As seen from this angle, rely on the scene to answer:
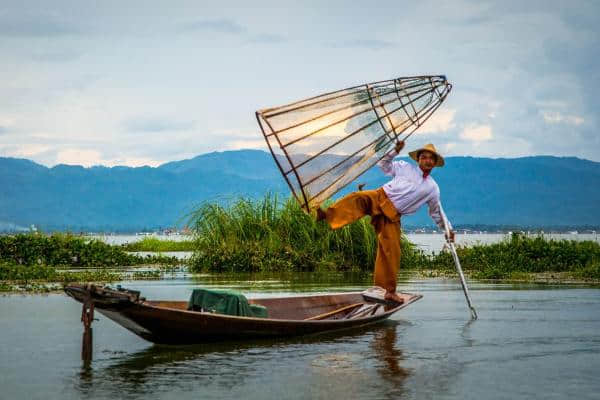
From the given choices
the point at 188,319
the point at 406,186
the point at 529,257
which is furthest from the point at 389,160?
the point at 529,257

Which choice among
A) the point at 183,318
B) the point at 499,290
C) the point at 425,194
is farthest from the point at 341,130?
the point at 499,290

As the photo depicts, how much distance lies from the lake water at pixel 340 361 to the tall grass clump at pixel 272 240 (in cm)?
744

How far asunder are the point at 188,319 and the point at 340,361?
53.1 inches

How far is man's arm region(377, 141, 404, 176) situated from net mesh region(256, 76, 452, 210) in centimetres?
6

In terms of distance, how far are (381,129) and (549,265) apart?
31.0 feet

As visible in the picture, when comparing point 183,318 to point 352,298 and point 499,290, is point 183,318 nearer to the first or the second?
point 352,298

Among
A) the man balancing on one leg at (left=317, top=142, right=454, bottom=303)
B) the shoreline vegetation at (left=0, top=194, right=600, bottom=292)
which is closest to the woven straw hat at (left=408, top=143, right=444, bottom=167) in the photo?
the man balancing on one leg at (left=317, top=142, right=454, bottom=303)

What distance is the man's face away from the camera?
10227 millimetres

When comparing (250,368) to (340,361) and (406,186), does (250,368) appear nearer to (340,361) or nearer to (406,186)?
(340,361)

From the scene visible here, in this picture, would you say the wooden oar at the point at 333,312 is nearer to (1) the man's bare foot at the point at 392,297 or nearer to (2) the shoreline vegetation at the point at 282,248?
(1) the man's bare foot at the point at 392,297

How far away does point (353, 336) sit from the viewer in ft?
31.4

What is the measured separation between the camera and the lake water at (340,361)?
6.88m

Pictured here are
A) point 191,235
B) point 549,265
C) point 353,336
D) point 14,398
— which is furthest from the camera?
point 191,235

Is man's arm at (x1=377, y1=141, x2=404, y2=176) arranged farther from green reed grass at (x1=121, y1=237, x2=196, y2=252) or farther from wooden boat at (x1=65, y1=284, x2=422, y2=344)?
green reed grass at (x1=121, y1=237, x2=196, y2=252)
